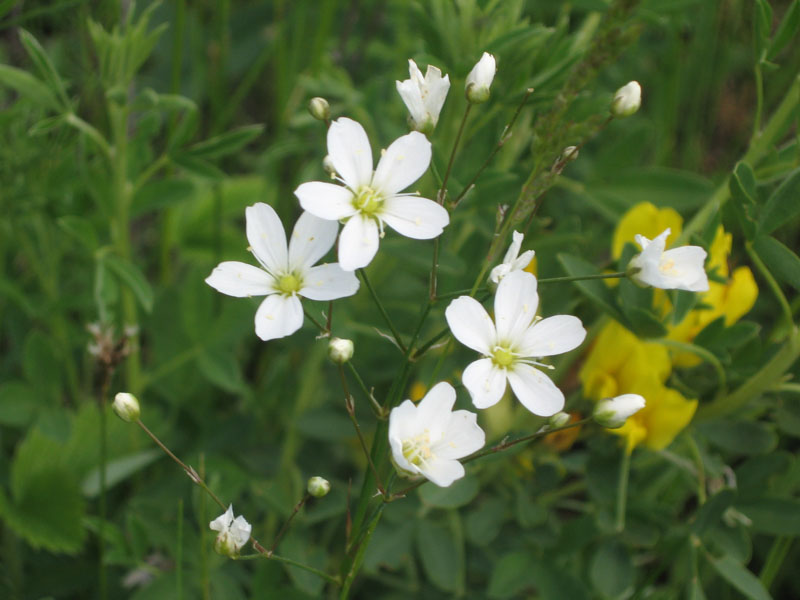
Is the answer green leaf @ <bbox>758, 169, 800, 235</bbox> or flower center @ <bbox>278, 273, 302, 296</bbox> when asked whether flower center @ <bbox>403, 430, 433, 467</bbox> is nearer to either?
flower center @ <bbox>278, 273, 302, 296</bbox>

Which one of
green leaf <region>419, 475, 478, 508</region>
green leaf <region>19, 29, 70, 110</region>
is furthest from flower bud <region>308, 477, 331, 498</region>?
green leaf <region>19, 29, 70, 110</region>

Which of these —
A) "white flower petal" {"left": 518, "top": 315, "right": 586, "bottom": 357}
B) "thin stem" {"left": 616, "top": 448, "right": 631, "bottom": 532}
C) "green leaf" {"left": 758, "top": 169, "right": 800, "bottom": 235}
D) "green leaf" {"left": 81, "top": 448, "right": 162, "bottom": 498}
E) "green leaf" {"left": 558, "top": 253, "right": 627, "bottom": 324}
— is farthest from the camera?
"green leaf" {"left": 81, "top": 448, "right": 162, "bottom": 498}

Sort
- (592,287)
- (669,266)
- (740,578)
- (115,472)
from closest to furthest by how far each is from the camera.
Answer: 1. (669,266)
2. (592,287)
3. (740,578)
4. (115,472)

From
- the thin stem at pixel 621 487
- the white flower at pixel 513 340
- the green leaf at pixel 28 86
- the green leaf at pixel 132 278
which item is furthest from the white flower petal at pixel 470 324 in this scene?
the green leaf at pixel 28 86

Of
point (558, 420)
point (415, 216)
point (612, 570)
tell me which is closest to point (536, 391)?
point (558, 420)

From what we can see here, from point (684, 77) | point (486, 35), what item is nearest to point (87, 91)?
point (486, 35)

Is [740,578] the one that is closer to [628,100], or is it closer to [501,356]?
[501,356]

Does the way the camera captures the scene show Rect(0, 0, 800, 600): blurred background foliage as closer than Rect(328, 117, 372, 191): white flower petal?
No

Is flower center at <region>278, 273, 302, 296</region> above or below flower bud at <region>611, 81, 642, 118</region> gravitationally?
below
